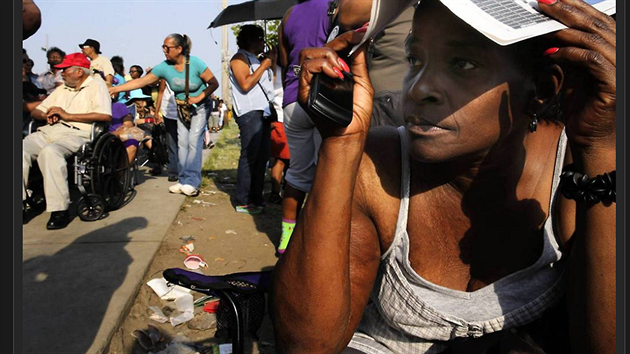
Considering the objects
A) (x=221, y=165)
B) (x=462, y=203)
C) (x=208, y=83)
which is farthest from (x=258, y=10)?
(x=462, y=203)

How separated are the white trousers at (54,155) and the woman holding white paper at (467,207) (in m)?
4.23

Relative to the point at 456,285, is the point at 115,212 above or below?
below

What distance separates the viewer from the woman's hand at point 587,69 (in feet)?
3.70

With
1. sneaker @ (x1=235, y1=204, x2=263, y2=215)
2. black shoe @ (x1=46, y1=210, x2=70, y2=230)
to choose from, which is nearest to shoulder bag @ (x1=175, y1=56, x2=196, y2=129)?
sneaker @ (x1=235, y1=204, x2=263, y2=215)

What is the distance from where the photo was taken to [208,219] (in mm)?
5914

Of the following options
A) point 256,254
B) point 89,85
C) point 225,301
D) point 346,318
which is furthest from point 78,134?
point 346,318

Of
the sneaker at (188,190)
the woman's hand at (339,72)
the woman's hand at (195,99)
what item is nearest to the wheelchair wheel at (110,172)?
the sneaker at (188,190)

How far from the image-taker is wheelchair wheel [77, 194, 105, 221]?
536cm

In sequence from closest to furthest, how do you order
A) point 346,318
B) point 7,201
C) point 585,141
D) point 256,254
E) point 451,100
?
point 7,201 → point 585,141 → point 451,100 → point 346,318 → point 256,254

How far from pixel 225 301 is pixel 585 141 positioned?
1.26 m

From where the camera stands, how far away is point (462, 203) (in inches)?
64.7

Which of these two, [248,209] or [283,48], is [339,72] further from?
[248,209]

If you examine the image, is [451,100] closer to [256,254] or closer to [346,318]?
[346,318]

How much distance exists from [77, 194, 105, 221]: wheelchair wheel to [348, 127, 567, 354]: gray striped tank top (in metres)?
4.44
